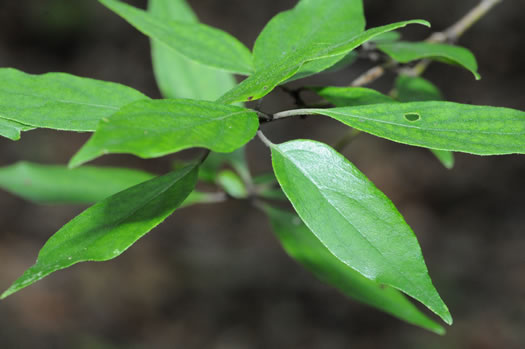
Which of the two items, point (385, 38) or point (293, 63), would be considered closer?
point (293, 63)

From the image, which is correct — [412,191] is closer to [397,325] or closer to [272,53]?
[397,325]

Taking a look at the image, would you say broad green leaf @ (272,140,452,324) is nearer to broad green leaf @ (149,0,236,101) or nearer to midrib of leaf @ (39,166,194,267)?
midrib of leaf @ (39,166,194,267)

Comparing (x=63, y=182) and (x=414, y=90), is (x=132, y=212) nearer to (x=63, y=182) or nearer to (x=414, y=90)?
(x=414, y=90)

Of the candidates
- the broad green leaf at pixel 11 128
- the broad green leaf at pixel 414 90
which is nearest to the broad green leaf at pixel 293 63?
the broad green leaf at pixel 11 128

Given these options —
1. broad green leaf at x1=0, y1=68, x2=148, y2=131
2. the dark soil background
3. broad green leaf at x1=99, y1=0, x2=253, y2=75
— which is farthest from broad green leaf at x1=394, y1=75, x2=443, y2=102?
the dark soil background

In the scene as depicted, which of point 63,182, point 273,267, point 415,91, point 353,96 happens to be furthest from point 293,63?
point 273,267

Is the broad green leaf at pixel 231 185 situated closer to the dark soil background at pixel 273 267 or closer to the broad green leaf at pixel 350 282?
the broad green leaf at pixel 350 282
